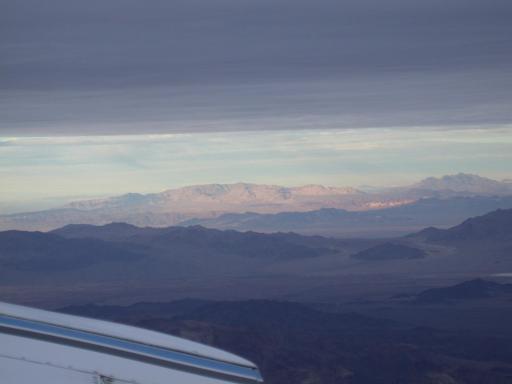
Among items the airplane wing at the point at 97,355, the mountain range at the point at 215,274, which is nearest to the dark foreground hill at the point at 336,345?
the mountain range at the point at 215,274

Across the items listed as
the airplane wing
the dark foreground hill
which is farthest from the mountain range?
the airplane wing

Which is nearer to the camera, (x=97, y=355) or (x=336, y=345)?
Result: (x=97, y=355)

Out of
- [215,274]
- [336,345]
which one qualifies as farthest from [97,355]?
[215,274]

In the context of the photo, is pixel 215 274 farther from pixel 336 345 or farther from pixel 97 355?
pixel 97 355

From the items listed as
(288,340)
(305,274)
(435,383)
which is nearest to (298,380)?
(435,383)

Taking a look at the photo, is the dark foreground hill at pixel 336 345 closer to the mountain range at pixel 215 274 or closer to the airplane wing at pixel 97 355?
the mountain range at pixel 215 274
